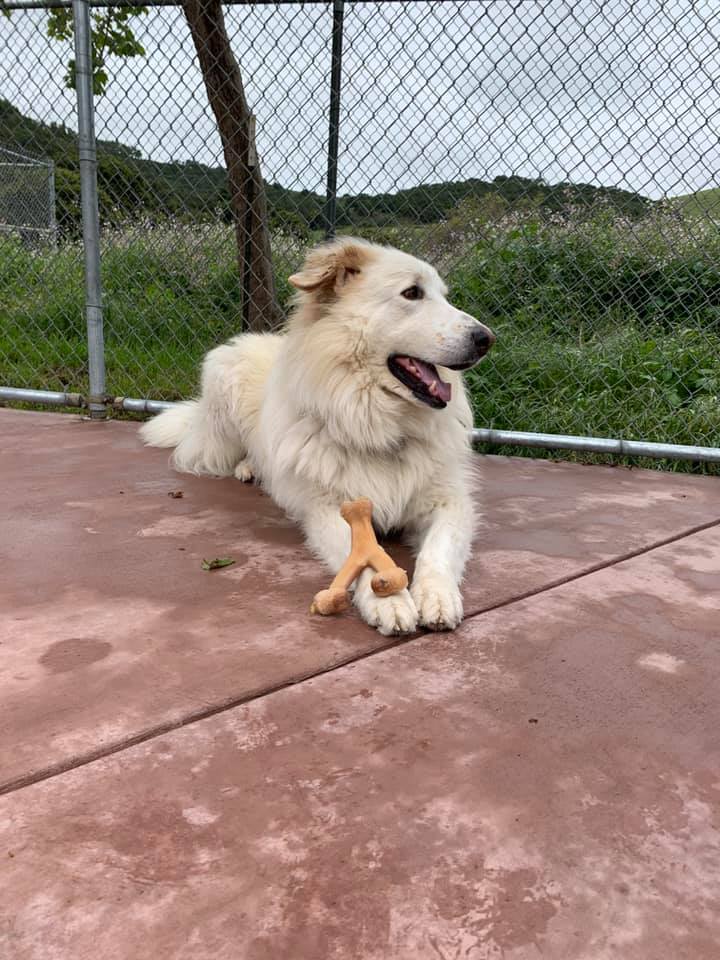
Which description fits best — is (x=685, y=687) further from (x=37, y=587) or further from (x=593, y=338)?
(x=593, y=338)

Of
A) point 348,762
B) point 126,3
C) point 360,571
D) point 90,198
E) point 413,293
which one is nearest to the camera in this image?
point 348,762

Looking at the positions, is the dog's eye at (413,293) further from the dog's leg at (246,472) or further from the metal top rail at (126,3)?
the metal top rail at (126,3)

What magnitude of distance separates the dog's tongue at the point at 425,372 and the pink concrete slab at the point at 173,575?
537 millimetres

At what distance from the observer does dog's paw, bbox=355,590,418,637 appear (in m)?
1.79

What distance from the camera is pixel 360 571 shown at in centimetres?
197

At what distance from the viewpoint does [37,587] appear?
2037mm

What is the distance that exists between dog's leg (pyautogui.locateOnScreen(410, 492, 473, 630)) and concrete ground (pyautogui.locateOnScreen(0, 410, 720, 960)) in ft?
0.20

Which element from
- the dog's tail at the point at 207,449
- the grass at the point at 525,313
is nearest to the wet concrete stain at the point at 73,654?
the dog's tail at the point at 207,449

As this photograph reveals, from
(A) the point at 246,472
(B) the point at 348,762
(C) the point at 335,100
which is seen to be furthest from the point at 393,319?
(C) the point at 335,100

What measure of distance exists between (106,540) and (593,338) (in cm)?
327

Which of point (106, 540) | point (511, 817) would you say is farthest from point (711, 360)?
point (511, 817)

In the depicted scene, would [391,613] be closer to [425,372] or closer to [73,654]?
[73,654]

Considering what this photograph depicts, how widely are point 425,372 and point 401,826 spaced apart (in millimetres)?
1654

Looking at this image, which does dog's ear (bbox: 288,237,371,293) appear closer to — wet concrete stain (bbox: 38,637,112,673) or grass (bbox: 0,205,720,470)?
wet concrete stain (bbox: 38,637,112,673)
